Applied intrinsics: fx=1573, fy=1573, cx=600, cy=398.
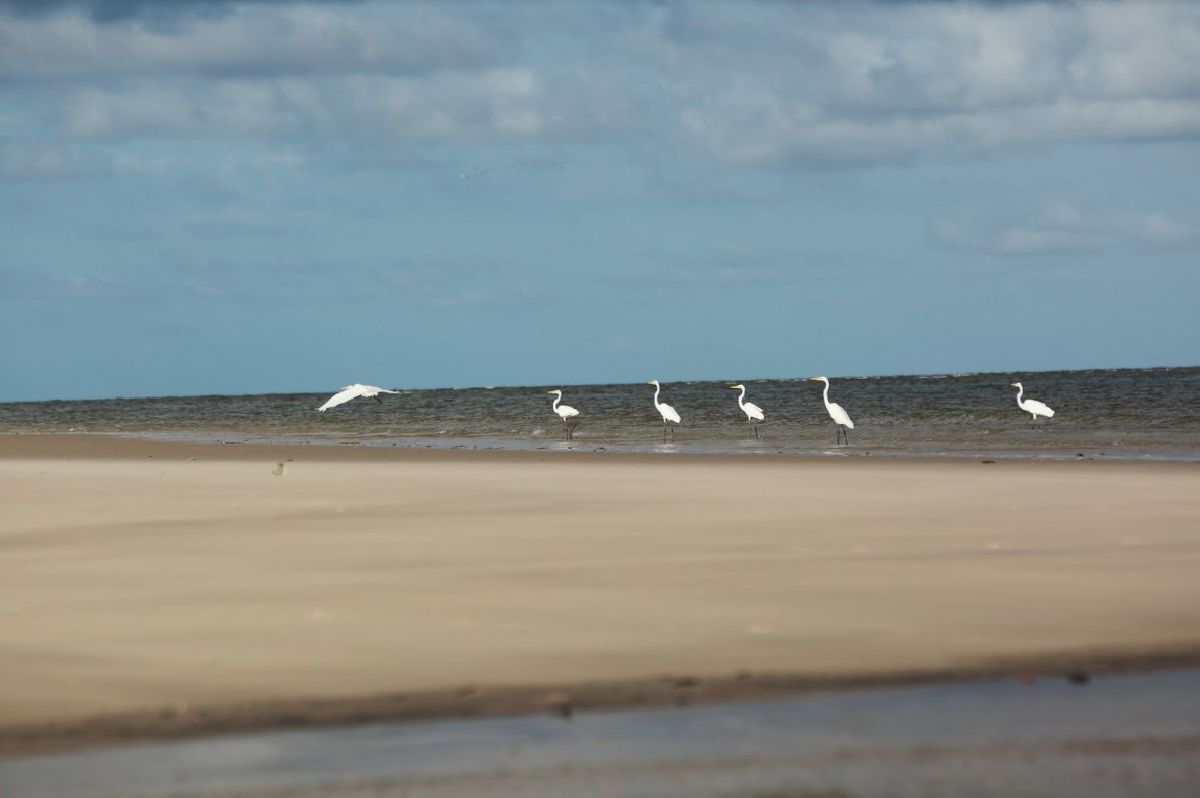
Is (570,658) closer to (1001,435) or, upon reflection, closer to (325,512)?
(325,512)

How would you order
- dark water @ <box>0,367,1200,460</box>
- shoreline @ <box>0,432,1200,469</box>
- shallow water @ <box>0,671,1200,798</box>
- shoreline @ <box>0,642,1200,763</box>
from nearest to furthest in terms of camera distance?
shallow water @ <box>0,671,1200,798</box>
shoreline @ <box>0,642,1200,763</box>
shoreline @ <box>0,432,1200,469</box>
dark water @ <box>0,367,1200,460</box>

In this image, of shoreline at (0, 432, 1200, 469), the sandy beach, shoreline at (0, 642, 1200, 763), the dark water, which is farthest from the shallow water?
the dark water

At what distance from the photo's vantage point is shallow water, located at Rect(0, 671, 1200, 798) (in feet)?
18.4

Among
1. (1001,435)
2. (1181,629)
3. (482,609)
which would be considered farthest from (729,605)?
(1001,435)

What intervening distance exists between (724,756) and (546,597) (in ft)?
12.8

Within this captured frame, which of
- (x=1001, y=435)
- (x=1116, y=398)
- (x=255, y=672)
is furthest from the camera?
(x=1116, y=398)

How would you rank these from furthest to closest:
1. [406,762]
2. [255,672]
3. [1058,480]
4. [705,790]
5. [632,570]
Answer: [1058,480] → [632,570] → [255,672] → [406,762] → [705,790]

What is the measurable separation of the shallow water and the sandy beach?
40 centimetres

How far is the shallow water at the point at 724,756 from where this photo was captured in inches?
221

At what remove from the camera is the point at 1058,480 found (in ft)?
65.8

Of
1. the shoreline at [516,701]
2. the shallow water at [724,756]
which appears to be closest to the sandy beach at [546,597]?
the shoreline at [516,701]

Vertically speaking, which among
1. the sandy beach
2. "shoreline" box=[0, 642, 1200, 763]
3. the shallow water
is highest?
the sandy beach

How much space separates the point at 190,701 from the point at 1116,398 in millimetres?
57423

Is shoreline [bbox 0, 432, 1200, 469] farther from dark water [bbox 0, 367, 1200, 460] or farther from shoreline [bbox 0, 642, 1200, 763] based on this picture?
shoreline [bbox 0, 642, 1200, 763]
